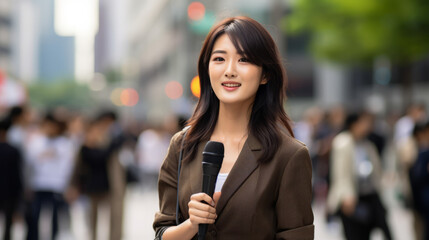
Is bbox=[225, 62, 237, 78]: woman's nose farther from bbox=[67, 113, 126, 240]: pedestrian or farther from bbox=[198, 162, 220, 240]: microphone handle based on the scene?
bbox=[67, 113, 126, 240]: pedestrian

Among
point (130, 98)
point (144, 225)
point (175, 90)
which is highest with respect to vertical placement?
point (130, 98)

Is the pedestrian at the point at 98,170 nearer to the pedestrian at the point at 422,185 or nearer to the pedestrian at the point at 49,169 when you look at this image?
the pedestrian at the point at 49,169

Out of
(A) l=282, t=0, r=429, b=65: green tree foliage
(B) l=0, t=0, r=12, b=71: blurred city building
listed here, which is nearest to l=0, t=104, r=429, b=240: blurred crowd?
(A) l=282, t=0, r=429, b=65: green tree foliage

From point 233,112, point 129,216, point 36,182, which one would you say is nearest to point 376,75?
point 129,216

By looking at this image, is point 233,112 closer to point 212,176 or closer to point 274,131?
point 274,131

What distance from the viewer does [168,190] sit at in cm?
315

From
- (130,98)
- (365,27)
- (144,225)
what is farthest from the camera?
(130,98)

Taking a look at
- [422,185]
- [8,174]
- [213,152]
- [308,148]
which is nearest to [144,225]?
[8,174]

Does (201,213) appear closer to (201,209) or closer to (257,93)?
(201,209)

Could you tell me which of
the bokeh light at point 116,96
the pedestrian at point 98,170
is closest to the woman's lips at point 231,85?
the pedestrian at point 98,170

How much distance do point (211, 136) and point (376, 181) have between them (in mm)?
5474

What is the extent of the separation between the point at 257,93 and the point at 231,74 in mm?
204

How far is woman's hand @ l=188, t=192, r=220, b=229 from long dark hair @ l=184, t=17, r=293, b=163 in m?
0.34

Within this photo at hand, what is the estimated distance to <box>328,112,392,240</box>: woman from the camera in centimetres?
823
